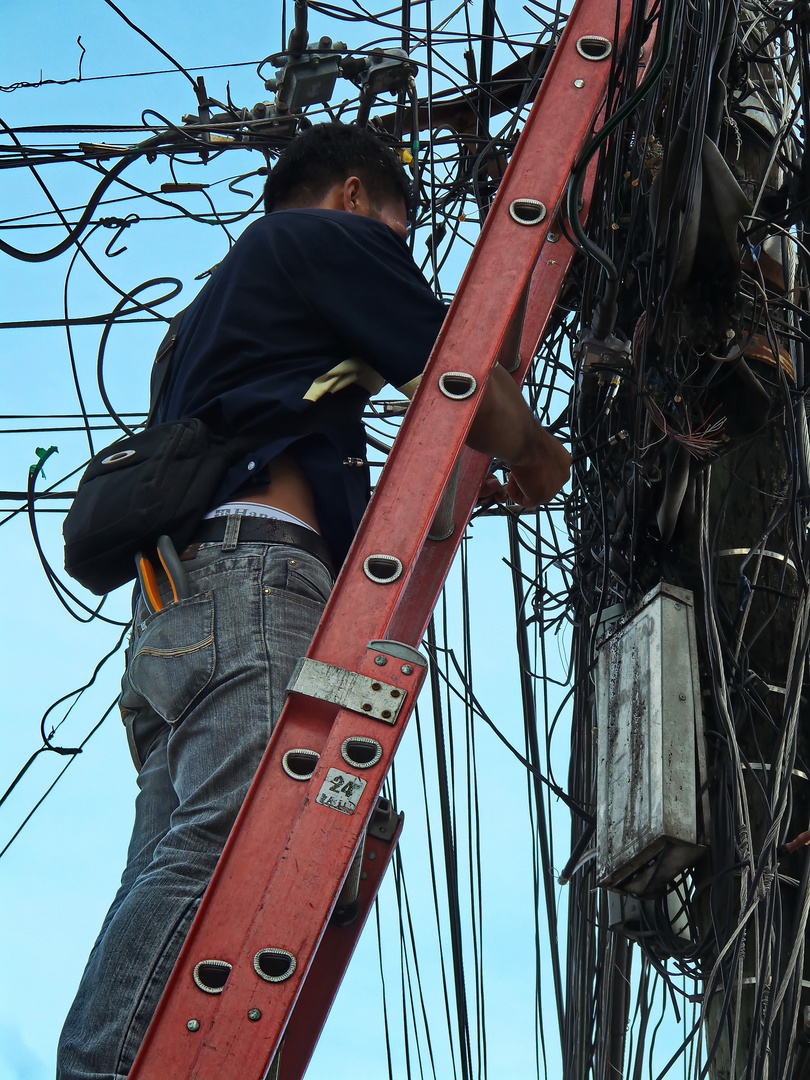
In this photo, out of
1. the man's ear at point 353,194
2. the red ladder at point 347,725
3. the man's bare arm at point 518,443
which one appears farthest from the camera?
the man's ear at point 353,194

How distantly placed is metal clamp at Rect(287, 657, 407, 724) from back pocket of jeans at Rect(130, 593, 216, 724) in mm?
250

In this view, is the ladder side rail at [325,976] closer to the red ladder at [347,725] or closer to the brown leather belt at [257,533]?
the red ladder at [347,725]

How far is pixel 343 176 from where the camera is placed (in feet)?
9.19

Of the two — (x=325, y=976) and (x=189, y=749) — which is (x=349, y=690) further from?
(x=325, y=976)

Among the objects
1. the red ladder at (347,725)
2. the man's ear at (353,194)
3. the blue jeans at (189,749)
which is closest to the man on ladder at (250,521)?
the blue jeans at (189,749)

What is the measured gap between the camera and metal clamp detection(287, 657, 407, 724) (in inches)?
67.4

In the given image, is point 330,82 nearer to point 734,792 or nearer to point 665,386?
point 665,386

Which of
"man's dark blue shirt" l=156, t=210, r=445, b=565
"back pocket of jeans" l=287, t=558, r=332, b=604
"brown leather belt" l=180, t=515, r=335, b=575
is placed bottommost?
"back pocket of jeans" l=287, t=558, r=332, b=604

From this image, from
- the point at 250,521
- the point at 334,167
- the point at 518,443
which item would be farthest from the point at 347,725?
the point at 334,167

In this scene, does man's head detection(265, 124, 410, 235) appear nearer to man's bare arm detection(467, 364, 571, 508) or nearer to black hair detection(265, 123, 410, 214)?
black hair detection(265, 123, 410, 214)

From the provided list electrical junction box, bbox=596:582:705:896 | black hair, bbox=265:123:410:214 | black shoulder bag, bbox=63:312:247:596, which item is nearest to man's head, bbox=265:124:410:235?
black hair, bbox=265:123:410:214

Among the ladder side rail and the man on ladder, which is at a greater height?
the man on ladder

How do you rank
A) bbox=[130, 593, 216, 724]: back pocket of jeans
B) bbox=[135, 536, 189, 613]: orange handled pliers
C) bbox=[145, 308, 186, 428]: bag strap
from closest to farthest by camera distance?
1. bbox=[130, 593, 216, 724]: back pocket of jeans
2. bbox=[135, 536, 189, 613]: orange handled pliers
3. bbox=[145, 308, 186, 428]: bag strap

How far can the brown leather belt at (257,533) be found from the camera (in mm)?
2119
